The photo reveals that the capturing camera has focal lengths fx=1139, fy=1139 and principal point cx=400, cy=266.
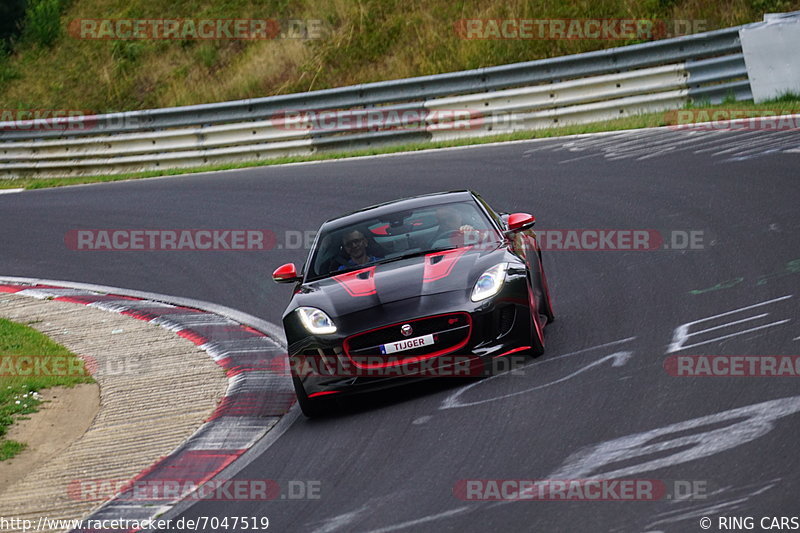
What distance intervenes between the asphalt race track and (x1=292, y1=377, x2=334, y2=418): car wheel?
0.09 meters

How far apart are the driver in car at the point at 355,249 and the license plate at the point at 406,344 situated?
1.31 m

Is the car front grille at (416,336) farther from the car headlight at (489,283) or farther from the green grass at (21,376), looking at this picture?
the green grass at (21,376)

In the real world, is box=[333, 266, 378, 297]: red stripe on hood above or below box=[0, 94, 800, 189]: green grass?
above

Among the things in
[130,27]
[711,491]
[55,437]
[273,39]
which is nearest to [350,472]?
[711,491]

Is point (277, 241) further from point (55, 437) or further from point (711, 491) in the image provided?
point (711, 491)

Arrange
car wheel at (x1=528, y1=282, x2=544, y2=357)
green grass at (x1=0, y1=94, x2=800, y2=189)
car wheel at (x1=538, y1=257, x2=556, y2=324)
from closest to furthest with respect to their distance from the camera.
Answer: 1. car wheel at (x1=528, y1=282, x2=544, y2=357)
2. car wheel at (x1=538, y1=257, x2=556, y2=324)
3. green grass at (x1=0, y1=94, x2=800, y2=189)

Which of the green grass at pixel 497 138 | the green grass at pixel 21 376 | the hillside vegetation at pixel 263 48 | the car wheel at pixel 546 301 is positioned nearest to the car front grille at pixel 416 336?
the car wheel at pixel 546 301

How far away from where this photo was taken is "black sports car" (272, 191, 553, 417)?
7.46 metres

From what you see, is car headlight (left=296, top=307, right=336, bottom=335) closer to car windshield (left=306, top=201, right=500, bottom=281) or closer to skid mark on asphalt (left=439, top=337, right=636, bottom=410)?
car windshield (left=306, top=201, right=500, bottom=281)

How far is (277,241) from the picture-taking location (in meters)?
14.5

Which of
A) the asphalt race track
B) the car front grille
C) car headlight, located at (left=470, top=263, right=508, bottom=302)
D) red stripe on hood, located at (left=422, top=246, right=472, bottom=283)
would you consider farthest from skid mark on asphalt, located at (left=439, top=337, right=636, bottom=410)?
red stripe on hood, located at (left=422, top=246, right=472, bottom=283)

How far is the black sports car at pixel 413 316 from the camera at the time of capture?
7.46 metres

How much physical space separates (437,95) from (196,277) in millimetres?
7262

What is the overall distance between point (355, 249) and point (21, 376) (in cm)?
320
